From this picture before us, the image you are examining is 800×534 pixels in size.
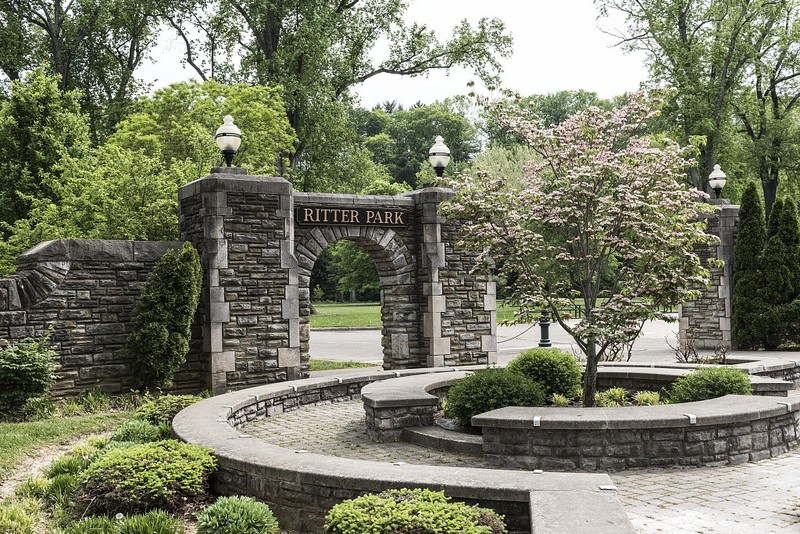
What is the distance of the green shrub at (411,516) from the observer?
4227 mm

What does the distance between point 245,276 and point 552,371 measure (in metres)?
5.33

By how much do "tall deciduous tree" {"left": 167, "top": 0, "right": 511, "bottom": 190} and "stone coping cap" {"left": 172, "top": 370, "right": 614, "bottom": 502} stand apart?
768 inches

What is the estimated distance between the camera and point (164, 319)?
35.7 feet

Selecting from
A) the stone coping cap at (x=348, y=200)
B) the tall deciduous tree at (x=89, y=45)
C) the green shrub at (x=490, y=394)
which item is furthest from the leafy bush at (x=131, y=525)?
the tall deciduous tree at (x=89, y=45)

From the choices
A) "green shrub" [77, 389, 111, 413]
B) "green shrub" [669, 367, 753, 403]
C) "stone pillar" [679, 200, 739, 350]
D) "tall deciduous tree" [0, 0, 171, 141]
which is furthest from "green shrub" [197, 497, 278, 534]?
"tall deciduous tree" [0, 0, 171, 141]

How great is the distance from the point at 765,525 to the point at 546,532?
208 centimetres

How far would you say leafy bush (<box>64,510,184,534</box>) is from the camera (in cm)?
509

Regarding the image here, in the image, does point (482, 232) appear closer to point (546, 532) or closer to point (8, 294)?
point (546, 532)

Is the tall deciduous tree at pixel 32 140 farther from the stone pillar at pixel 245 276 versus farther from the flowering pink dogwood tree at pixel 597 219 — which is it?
the flowering pink dogwood tree at pixel 597 219

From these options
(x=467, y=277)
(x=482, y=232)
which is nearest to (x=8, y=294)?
(x=482, y=232)

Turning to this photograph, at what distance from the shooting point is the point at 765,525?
4969mm

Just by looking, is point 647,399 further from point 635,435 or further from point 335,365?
point 335,365

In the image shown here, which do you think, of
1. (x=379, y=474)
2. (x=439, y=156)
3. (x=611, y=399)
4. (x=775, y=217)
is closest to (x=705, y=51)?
(x=775, y=217)

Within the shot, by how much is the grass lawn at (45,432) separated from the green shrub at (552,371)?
513cm
